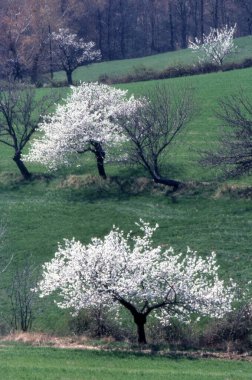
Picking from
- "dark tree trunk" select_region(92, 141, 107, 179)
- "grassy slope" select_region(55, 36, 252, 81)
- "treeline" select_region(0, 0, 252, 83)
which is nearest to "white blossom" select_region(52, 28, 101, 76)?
"grassy slope" select_region(55, 36, 252, 81)

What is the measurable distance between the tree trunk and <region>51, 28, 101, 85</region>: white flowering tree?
50908mm

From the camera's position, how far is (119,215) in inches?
1641

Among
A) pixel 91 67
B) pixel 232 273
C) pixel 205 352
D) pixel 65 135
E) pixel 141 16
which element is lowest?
pixel 205 352

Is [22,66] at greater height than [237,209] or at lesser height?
greater

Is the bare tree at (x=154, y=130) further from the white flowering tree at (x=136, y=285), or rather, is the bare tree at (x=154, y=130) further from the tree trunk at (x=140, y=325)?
the tree trunk at (x=140, y=325)

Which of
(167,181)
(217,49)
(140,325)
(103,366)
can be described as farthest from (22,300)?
(217,49)

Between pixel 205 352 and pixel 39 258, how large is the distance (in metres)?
13.0

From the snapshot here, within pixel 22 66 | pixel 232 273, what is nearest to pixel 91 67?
pixel 22 66

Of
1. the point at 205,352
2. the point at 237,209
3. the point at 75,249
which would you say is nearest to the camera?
the point at 205,352

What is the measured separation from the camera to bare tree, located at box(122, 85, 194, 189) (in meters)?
43.9

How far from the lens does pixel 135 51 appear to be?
98188mm

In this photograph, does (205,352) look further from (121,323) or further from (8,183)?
(8,183)

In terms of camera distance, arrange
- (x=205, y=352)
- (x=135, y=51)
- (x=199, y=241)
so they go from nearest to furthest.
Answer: (x=205, y=352) < (x=199, y=241) < (x=135, y=51)

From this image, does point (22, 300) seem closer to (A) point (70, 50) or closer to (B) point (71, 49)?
(A) point (70, 50)
